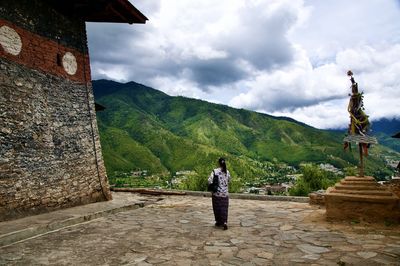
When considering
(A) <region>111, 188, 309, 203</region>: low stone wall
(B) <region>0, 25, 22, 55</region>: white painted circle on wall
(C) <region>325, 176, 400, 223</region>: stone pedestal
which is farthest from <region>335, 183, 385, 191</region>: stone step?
(B) <region>0, 25, 22, 55</region>: white painted circle on wall

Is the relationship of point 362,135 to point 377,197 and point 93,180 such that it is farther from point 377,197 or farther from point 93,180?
point 93,180

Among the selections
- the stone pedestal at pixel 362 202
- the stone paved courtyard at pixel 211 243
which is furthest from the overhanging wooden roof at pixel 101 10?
the stone pedestal at pixel 362 202

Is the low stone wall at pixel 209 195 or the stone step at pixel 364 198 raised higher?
the stone step at pixel 364 198

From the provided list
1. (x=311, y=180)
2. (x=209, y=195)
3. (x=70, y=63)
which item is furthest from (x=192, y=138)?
(x=70, y=63)

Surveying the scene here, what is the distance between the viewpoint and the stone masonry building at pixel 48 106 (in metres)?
8.43

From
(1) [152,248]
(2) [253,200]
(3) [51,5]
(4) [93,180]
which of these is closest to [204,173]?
(2) [253,200]

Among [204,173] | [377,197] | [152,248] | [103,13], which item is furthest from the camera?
[204,173]

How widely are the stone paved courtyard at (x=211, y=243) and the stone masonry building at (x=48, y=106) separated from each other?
2.09 m

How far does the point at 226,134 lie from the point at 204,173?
88.4 m

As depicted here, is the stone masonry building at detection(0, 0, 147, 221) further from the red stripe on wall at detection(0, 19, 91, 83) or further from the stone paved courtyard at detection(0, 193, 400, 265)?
the stone paved courtyard at detection(0, 193, 400, 265)

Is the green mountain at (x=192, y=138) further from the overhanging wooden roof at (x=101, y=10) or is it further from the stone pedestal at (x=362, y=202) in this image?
the stone pedestal at (x=362, y=202)

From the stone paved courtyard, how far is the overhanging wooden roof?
6.59 m

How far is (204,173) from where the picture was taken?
20578 mm

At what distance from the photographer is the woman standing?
7.61 m
